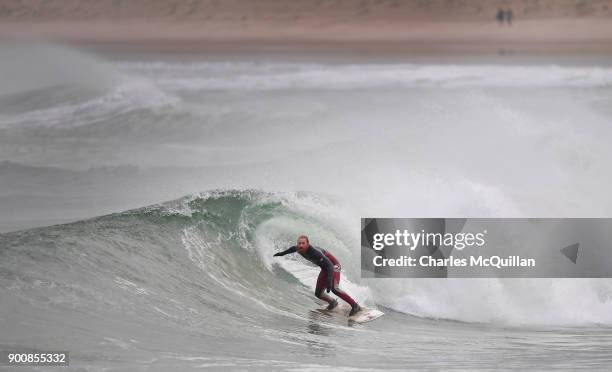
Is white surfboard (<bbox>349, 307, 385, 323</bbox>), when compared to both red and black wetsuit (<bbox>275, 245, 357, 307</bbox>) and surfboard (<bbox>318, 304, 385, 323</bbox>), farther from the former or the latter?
red and black wetsuit (<bbox>275, 245, 357, 307</bbox>)

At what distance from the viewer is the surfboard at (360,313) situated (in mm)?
9727

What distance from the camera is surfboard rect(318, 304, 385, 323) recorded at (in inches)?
383

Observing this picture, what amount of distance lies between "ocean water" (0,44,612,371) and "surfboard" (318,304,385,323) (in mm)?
92

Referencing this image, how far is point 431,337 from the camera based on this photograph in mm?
9570

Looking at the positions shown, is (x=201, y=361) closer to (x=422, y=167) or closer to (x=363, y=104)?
(x=422, y=167)

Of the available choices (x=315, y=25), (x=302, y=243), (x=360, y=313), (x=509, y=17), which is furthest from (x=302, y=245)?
(x=315, y=25)

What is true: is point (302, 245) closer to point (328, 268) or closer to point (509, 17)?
point (328, 268)

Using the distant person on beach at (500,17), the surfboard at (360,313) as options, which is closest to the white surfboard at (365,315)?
the surfboard at (360,313)

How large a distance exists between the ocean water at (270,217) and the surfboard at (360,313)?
0.09 metres

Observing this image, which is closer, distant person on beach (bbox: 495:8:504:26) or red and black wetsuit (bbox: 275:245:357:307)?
red and black wetsuit (bbox: 275:245:357:307)

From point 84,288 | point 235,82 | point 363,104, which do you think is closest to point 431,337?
point 84,288

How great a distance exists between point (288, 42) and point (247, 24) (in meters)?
4.17

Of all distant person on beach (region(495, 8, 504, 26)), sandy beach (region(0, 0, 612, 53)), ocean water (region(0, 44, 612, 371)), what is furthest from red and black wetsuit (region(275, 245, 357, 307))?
distant person on beach (region(495, 8, 504, 26))

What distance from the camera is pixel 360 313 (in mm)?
9844
